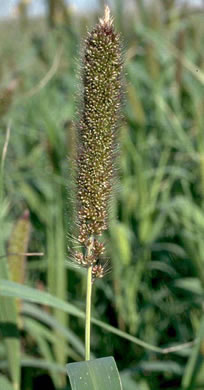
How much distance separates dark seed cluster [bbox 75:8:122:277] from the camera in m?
0.68

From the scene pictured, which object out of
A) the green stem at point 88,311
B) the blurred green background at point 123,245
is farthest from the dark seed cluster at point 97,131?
the blurred green background at point 123,245

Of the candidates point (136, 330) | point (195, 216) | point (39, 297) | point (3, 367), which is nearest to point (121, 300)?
point (136, 330)

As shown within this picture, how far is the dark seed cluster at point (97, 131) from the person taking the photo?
2.22 feet

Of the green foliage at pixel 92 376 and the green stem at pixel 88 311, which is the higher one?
the green stem at pixel 88 311

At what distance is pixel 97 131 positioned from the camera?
2.24 ft

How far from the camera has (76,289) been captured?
203 cm

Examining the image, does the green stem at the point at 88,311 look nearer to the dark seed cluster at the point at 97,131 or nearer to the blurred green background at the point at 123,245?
the dark seed cluster at the point at 97,131

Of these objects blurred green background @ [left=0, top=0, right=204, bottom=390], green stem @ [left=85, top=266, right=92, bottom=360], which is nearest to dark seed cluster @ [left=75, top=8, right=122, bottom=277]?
green stem @ [left=85, top=266, right=92, bottom=360]

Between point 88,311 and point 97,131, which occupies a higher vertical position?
point 97,131

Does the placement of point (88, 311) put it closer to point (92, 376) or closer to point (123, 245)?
Result: point (92, 376)

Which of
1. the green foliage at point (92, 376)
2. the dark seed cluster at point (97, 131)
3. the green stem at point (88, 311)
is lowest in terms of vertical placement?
the green foliage at point (92, 376)

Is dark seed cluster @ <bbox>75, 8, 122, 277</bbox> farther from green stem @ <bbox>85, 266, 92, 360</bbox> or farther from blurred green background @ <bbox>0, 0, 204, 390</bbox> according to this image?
blurred green background @ <bbox>0, 0, 204, 390</bbox>

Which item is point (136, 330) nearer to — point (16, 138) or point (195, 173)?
point (195, 173)

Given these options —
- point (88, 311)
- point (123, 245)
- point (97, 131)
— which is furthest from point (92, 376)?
point (123, 245)
